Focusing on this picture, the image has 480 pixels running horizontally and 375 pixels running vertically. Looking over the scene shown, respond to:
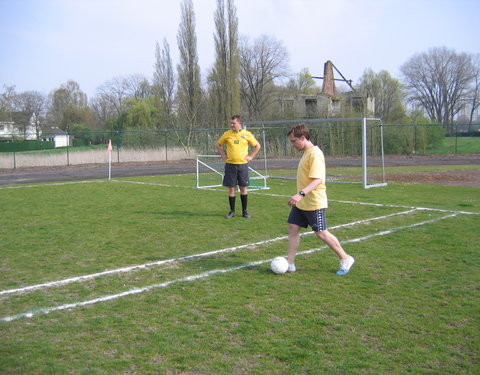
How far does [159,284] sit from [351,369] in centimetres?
267

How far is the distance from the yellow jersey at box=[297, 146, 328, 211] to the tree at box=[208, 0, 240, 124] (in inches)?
1292

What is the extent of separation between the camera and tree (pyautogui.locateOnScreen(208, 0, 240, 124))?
38.1 metres

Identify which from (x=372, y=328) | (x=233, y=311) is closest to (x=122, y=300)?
(x=233, y=311)

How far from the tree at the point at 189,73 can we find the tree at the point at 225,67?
1.45 meters

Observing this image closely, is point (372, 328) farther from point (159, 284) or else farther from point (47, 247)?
point (47, 247)

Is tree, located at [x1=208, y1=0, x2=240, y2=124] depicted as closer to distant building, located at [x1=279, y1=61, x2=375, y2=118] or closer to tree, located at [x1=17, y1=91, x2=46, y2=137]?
distant building, located at [x1=279, y1=61, x2=375, y2=118]

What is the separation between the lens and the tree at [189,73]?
128 feet

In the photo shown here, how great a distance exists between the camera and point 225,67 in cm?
3816

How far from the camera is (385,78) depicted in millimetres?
61688

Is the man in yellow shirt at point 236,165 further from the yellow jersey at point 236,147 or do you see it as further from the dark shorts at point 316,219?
the dark shorts at point 316,219

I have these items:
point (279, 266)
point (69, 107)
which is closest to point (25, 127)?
point (69, 107)

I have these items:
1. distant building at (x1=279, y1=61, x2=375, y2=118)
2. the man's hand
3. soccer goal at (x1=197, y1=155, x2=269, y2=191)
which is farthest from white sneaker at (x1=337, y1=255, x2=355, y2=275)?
distant building at (x1=279, y1=61, x2=375, y2=118)

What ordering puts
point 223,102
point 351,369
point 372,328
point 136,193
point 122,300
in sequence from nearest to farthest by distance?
point 351,369, point 372,328, point 122,300, point 136,193, point 223,102

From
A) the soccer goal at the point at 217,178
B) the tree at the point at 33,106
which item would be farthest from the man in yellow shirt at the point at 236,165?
the tree at the point at 33,106
